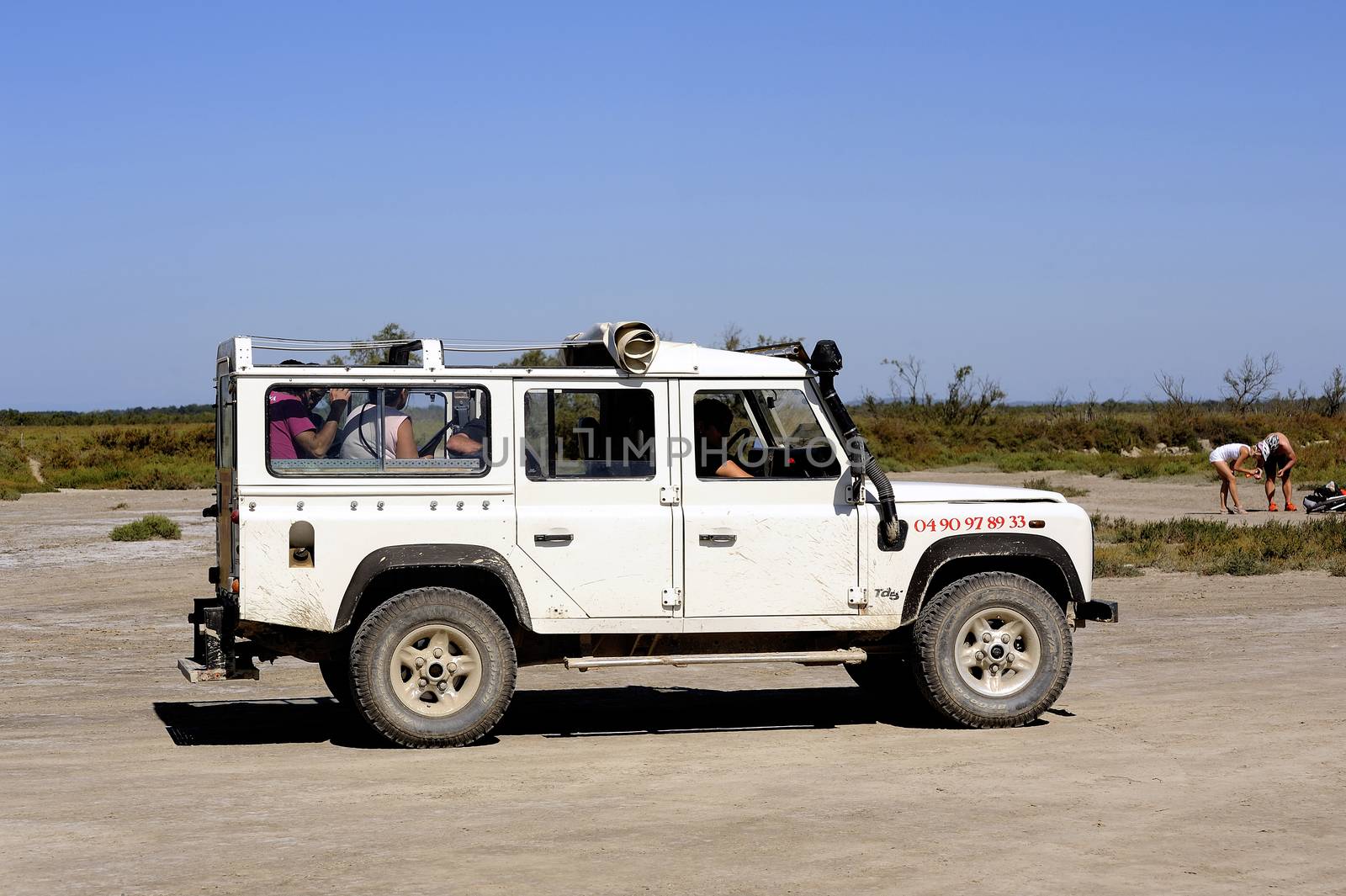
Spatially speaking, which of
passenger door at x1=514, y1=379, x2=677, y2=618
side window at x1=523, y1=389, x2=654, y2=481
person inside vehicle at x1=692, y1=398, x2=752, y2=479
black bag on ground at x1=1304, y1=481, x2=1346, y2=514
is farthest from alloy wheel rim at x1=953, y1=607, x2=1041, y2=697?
black bag on ground at x1=1304, y1=481, x2=1346, y2=514

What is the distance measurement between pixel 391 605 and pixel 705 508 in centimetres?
190

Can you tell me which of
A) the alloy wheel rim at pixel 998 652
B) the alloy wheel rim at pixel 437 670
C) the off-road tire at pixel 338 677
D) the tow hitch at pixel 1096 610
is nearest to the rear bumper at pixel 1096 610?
the tow hitch at pixel 1096 610

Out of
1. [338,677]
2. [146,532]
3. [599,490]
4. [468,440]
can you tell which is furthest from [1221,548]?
[146,532]

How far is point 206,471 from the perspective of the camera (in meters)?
54.6

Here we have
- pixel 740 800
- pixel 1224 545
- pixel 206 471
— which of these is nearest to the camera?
pixel 740 800

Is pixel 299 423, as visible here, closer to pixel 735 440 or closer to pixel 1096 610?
pixel 735 440

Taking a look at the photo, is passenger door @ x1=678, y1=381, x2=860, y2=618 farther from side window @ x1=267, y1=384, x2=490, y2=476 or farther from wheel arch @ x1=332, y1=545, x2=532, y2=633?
side window @ x1=267, y1=384, x2=490, y2=476

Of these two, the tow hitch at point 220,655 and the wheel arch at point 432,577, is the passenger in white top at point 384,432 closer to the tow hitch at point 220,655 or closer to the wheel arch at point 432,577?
the wheel arch at point 432,577

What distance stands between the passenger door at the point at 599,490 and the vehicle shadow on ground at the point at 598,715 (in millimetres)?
1164

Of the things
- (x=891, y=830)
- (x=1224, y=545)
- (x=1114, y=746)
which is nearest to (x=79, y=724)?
(x=891, y=830)

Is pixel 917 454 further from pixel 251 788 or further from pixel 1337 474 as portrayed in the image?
pixel 251 788

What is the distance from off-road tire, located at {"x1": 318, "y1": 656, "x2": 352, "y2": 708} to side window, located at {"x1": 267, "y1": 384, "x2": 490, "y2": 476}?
1.37 m

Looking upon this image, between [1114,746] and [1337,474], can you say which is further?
[1337,474]

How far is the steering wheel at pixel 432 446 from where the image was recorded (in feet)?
30.3
